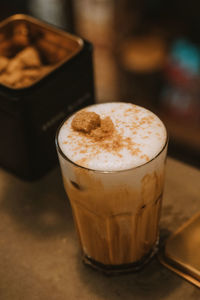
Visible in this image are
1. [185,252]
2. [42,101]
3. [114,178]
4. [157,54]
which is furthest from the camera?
[157,54]

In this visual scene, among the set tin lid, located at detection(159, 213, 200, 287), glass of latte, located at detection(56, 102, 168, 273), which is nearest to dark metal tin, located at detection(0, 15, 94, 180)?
glass of latte, located at detection(56, 102, 168, 273)

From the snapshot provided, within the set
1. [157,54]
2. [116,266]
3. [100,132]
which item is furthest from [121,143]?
[157,54]

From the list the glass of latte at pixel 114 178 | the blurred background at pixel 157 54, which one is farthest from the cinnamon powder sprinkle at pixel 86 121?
the blurred background at pixel 157 54

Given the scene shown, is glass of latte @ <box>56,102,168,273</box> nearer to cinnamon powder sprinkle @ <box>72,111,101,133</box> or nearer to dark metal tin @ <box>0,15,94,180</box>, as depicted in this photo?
cinnamon powder sprinkle @ <box>72,111,101,133</box>

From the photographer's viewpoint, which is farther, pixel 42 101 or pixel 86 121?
pixel 42 101

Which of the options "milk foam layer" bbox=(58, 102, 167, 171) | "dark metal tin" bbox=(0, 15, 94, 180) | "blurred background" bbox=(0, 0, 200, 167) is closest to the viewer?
"milk foam layer" bbox=(58, 102, 167, 171)

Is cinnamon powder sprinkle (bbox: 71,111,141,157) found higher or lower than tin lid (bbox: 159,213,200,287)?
higher

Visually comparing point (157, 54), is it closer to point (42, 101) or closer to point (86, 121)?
point (42, 101)

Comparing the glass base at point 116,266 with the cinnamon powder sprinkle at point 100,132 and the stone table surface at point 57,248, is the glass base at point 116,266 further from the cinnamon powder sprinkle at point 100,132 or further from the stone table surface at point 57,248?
the cinnamon powder sprinkle at point 100,132
